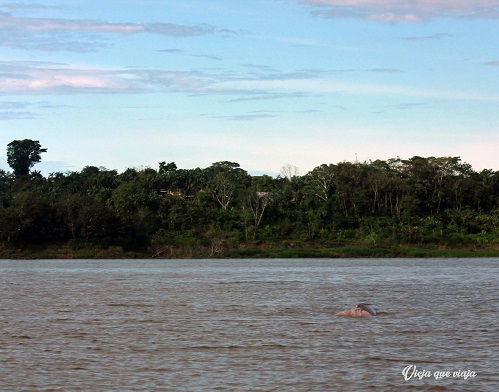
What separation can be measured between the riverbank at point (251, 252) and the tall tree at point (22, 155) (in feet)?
132

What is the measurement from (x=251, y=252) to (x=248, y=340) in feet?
202

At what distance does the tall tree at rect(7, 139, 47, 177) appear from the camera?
383ft

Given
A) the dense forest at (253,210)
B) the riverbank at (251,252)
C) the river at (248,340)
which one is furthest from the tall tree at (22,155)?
the river at (248,340)

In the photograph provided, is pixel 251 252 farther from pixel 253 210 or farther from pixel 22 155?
pixel 22 155

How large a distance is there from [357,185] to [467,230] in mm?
14575

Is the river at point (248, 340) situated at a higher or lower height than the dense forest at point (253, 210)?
lower

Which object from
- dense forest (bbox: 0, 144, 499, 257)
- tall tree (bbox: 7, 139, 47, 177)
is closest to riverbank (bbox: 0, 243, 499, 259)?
dense forest (bbox: 0, 144, 499, 257)

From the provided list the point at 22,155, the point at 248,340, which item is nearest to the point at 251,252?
the point at 22,155

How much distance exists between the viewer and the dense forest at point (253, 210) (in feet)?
262

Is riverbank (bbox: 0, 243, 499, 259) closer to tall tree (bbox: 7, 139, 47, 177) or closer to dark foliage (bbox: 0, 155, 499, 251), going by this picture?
dark foliage (bbox: 0, 155, 499, 251)

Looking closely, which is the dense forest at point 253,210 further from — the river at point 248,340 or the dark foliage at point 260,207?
the river at point 248,340

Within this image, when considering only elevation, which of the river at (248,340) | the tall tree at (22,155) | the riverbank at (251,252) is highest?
the tall tree at (22,155)

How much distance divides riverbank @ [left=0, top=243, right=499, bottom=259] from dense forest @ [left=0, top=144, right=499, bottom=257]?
0.20 meters

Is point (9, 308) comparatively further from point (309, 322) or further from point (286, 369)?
point (286, 369)
